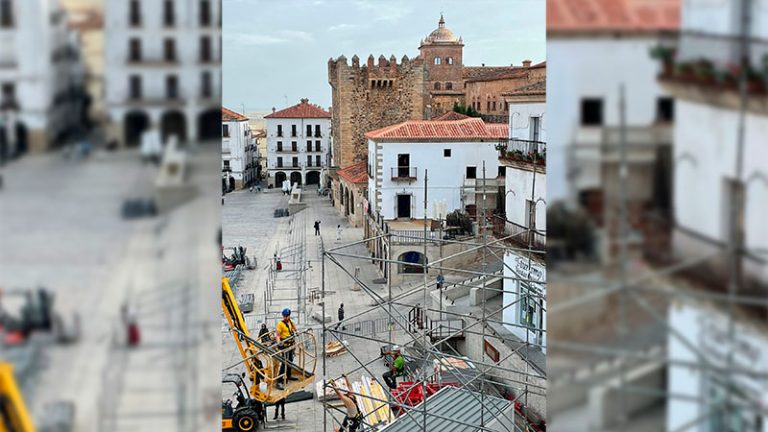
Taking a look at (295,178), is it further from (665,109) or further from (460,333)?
(665,109)

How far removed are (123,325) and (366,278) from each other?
1261cm

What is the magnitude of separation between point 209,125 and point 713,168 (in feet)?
2.16

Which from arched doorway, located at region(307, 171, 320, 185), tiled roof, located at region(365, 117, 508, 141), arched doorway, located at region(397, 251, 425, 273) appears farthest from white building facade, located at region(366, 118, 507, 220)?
arched doorway, located at region(307, 171, 320, 185)

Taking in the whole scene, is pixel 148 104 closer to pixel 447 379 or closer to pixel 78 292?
pixel 78 292

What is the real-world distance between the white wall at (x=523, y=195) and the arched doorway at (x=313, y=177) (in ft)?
77.2

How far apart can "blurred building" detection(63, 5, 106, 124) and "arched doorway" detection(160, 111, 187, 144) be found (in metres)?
0.08

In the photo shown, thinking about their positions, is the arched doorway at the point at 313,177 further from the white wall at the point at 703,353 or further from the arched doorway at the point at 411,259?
the white wall at the point at 703,353

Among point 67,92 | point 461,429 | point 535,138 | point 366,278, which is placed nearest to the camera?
point 67,92

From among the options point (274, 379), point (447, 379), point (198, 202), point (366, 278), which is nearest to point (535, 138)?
point (447, 379)

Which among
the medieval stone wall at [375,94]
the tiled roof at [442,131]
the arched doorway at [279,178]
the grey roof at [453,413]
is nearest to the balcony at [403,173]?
the tiled roof at [442,131]

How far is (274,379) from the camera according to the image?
236 inches

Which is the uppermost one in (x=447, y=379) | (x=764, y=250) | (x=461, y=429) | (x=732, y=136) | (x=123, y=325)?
(x=732, y=136)

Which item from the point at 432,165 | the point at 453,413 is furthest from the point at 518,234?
the point at 432,165

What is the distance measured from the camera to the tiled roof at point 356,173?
19.0 metres
